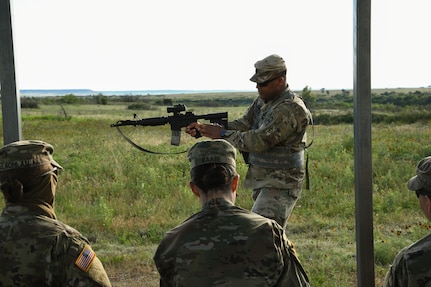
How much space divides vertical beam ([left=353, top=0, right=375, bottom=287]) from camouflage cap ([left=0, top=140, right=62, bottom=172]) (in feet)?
5.58

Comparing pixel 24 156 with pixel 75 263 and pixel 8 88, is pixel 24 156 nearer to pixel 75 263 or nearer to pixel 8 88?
pixel 75 263

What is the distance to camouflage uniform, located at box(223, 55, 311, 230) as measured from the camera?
3457 millimetres

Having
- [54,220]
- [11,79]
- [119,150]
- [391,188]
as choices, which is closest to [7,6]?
[11,79]

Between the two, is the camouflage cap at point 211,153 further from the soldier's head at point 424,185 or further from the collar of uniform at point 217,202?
the soldier's head at point 424,185

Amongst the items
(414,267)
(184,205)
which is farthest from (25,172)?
(184,205)

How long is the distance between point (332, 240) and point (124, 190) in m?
3.27

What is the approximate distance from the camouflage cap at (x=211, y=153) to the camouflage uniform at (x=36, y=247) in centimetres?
52

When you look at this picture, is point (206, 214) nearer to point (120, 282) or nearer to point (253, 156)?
point (253, 156)

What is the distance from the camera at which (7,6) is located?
9.47 feet

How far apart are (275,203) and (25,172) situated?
72.9 inches

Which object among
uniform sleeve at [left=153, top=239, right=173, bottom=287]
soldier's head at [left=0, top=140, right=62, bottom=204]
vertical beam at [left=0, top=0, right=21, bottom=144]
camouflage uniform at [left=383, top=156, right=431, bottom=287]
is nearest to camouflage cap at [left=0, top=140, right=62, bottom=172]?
soldier's head at [left=0, top=140, right=62, bottom=204]

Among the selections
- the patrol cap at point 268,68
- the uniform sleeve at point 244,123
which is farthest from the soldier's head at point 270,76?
the uniform sleeve at point 244,123

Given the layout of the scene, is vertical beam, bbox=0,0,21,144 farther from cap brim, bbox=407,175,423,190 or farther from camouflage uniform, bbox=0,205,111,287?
cap brim, bbox=407,175,423,190

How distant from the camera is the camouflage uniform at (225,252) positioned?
1958mm
